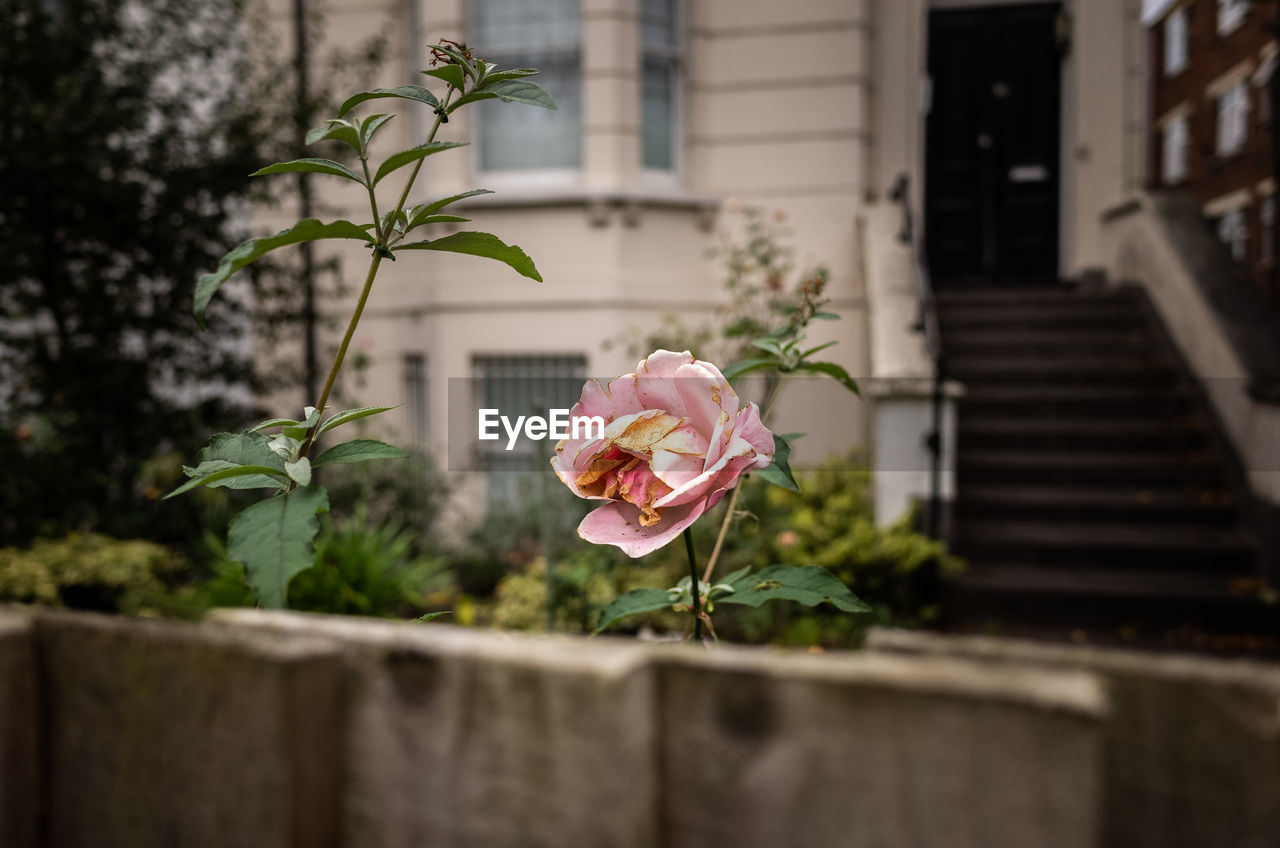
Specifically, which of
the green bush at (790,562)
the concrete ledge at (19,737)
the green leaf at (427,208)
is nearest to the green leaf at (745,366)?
the green leaf at (427,208)

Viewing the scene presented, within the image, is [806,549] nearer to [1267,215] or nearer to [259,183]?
[259,183]

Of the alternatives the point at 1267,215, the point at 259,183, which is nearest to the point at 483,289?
the point at 259,183

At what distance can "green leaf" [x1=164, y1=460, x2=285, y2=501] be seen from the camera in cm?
57

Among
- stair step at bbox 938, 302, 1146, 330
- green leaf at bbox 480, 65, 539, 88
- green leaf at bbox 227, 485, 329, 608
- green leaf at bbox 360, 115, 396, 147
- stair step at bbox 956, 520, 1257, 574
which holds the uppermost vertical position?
stair step at bbox 938, 302, 1146, 330

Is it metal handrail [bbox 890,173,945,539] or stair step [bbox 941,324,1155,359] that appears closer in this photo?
metal handrail [bbox 890,173,945,539]

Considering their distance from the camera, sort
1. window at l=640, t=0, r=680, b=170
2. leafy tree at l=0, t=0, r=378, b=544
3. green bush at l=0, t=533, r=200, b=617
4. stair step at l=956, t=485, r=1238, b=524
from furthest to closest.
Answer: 1. window at l=640, t=0, r=680, b=170
2. stair step at l=956, t=485, r=1238, b=524
3. leafy tree at l=0, t=0, r=378, b=544
4. green bush at l=0, t=533, r=200, b=617

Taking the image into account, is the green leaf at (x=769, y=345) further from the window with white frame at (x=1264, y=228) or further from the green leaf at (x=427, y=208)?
the window with white frame at (x=1264, y=228)

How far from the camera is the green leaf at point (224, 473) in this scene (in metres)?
0.57

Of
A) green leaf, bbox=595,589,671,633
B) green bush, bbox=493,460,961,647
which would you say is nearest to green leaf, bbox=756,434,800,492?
green leaf, bbox=595,589,671,633

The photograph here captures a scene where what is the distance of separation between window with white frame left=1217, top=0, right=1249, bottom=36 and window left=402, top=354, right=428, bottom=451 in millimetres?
9834

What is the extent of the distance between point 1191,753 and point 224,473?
1.90ft

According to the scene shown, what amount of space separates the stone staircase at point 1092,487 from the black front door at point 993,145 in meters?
1.33

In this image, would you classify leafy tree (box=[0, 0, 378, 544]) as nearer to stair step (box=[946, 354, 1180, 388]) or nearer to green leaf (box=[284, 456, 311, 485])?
green leaf (box=[284, 456, 311, 485])

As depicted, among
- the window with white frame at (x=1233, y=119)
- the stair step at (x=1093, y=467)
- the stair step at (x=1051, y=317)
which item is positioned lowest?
the stair step at (x=1093, y=467)
